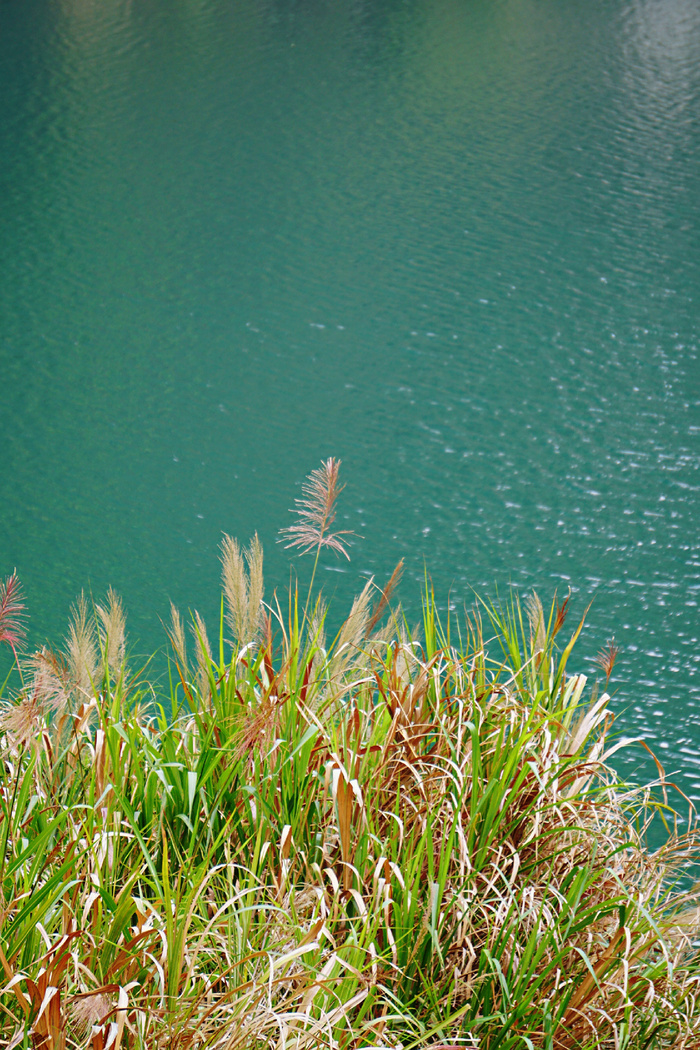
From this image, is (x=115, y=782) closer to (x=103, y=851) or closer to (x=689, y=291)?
(x=103, y=851)

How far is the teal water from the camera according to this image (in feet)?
10.2

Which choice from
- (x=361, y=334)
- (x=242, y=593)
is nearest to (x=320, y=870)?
(x=242, y=593)

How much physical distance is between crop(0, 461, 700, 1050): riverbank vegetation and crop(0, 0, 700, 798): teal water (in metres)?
1.04

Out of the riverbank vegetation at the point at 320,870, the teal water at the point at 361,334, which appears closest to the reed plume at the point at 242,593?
the riverbank vegetation at the point at 320,870

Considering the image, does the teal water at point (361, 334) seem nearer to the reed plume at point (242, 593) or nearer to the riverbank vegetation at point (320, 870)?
the riverbank vegetation at point (320, 870)

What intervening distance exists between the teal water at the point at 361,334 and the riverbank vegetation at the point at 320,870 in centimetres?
104

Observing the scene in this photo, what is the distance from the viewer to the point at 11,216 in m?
5.43

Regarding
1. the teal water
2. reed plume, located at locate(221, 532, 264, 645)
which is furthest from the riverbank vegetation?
the teal water

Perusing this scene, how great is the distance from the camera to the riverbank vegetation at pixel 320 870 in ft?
3.40

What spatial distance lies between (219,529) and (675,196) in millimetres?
4476

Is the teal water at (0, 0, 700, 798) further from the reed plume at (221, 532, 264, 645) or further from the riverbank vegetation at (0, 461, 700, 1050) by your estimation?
the reed plume at (221, 532, 264, 645)

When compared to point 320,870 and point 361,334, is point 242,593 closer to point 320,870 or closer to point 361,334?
point 320,870

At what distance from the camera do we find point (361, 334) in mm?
4477

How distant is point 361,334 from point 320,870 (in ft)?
11.6
